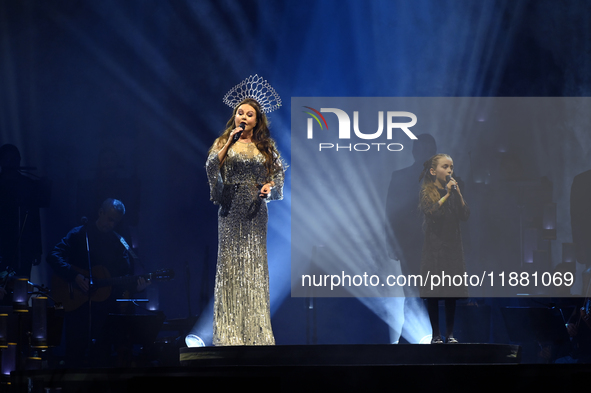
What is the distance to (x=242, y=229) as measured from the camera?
12.1 feet

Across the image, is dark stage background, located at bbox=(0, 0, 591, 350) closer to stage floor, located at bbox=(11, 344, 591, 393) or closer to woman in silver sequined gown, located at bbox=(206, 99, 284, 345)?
woman in silver sequined gown, located at bbox=(206, 99, 284, 345)

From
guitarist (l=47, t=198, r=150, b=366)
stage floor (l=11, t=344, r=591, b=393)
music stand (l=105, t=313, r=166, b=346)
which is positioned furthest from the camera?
guitarist (l=47, t=198, r=150, b=366)

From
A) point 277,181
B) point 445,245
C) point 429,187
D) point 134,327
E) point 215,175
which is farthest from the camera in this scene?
point 134,327

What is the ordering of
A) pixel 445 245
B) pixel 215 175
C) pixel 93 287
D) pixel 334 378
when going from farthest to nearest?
pixel 93 287, pixel 445 245, pixel 215 175, pixel 334 378

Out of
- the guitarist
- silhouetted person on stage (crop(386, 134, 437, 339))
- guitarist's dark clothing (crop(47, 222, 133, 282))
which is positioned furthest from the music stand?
silhouetted person on stage (crop(386, 134, 437, 339))

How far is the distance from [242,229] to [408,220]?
204 centimetres

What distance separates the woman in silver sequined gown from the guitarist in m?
1.87

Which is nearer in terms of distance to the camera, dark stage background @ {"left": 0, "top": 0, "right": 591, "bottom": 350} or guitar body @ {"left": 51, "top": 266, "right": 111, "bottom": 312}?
guitar body @ {"left": 51, "top": 266, "right": 111, "bottom": 312}

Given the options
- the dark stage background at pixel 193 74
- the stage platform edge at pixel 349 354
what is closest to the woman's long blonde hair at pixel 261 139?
the stage platform edge at pixel 349 354

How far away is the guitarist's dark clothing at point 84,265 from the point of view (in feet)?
17.1

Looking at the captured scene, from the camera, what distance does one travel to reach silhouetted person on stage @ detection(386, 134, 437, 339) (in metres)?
5.22

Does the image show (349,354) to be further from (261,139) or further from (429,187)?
(429,187)

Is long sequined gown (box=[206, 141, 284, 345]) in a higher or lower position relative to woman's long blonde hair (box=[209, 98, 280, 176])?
lower

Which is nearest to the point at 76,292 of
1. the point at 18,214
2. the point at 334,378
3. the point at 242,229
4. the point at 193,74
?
the point at 18,214
